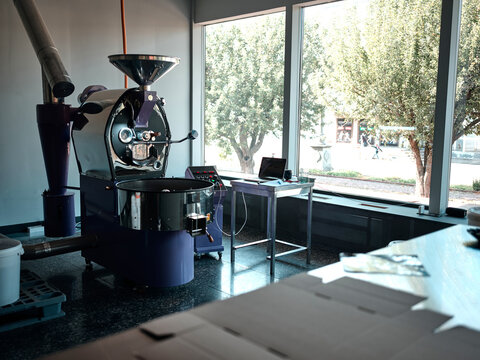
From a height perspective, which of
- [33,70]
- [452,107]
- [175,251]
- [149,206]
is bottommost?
[175,251]

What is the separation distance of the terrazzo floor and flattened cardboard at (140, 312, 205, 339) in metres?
1.91

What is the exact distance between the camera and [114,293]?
3623 mm

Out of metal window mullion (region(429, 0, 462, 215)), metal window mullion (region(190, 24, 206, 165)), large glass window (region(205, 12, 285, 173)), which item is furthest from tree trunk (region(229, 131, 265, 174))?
metal window mullion (region(429, 0, 462, 215))

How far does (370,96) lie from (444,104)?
0.81m

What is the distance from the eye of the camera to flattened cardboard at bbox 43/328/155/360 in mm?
977

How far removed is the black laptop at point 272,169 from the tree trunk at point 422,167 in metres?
1.25

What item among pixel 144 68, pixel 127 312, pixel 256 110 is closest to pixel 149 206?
pixel 127 312

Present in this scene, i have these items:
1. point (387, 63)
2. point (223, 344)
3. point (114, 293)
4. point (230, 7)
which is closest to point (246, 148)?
point (230, 7)

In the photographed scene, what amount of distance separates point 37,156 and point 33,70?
3.18 feet

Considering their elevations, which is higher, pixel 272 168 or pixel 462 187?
pixel 272 168

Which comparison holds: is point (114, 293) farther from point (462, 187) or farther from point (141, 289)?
point (462, 187)

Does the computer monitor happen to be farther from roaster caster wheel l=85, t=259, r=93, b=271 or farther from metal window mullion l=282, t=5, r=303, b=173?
roaster caster wheel l=85, t=259, r=93, b=271

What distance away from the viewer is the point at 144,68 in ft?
11.5

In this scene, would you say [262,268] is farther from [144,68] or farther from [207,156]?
[207,156]
